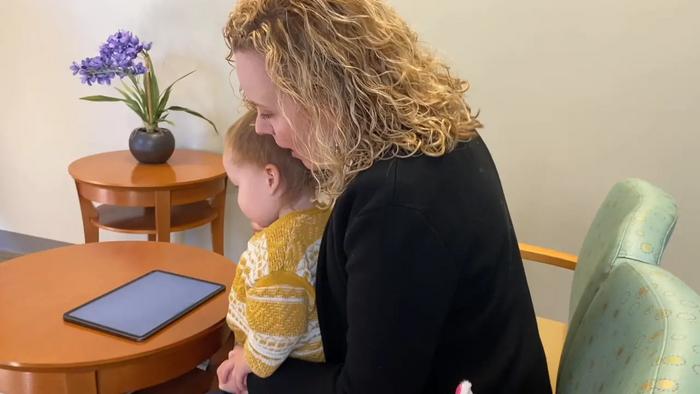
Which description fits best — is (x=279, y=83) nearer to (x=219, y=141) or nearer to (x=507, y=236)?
(x=507, y=236)

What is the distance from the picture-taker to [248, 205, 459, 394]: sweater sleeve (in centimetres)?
81

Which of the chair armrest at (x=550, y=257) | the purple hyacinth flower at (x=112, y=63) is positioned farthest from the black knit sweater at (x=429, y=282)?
the purple hyacinth flower at (x=112, y=63)

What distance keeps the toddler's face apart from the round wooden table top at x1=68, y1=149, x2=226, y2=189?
1.10 metres

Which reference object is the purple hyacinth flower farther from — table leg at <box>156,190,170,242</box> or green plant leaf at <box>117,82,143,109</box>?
table leg at <box>156,190,170,242</box>

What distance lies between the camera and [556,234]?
6.89ft

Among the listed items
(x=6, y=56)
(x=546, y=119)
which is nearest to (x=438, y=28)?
(x=546, y=119)

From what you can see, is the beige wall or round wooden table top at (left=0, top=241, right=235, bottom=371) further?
the beige wall

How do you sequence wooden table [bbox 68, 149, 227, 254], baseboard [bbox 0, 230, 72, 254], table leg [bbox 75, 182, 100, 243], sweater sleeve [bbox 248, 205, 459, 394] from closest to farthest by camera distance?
sweater sleeve [bbox 248, 205, 459, 394] < wooden table [bbox 68, 149, 227, 254] < table leg [bbox 75, 182, 100, 243] < baseboard [bbox 0, 230, 72, 254]

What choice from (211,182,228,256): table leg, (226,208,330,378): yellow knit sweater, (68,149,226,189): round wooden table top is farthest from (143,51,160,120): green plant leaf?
(226,208,330,378): yellow knit sweater

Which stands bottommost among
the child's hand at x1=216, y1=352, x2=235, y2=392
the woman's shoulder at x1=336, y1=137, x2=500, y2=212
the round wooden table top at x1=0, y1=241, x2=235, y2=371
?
the child's hand at x1=216, y1=352, x2=235, y2=392

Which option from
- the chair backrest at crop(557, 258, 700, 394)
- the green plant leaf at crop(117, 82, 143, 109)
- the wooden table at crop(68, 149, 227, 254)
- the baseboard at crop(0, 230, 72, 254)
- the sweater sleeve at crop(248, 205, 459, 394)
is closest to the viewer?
the chair backrest at crop(557, 258, 700, 394)

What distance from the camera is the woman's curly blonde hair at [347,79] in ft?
2.85

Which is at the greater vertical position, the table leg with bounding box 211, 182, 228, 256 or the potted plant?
the potted plant

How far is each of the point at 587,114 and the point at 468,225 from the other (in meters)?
1.30
